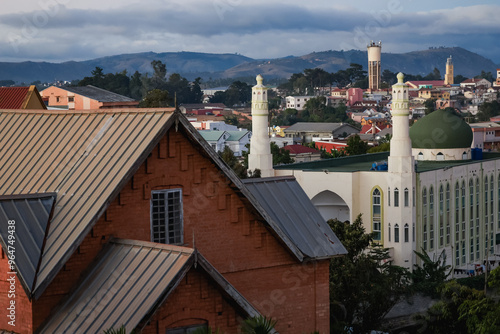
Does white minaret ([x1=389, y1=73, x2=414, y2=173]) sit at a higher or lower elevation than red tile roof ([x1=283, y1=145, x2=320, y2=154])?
higher

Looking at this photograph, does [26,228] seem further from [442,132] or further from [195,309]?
[442,132]

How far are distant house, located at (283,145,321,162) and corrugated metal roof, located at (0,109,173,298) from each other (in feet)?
256

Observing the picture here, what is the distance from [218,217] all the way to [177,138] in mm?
1630

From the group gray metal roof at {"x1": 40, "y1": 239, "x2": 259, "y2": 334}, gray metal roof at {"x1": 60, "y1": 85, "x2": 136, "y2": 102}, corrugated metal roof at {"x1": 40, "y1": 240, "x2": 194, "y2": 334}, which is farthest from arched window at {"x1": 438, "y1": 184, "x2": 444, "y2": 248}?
corrugated metal roof at {"x1": 40, "y1": 240, "x2": 194, "y2": 334}

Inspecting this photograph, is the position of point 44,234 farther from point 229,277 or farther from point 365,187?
point 365,187

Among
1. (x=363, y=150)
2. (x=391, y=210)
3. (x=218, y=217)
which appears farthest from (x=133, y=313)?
(x=363, y=150)

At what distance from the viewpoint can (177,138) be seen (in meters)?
17.6

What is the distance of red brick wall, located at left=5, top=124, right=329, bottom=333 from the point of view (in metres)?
16.9

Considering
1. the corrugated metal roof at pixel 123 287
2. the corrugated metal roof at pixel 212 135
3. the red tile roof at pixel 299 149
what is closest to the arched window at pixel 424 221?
the corrugated metal roof at pixel 123 287

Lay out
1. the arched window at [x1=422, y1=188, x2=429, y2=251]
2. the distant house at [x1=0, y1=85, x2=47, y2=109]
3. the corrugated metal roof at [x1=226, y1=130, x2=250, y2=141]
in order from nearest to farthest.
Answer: the distant house at [x1=0, y1=85, x2=47, y2=109]
the arched window at [x1=422, y1=188, x2=429, y2=251]
the corrugated metal roof at [x1=226, y1=130, x2=250, y2=141]

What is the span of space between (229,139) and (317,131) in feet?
93.8

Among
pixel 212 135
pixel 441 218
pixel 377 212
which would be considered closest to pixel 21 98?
pixel 377 212

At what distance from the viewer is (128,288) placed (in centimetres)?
1560

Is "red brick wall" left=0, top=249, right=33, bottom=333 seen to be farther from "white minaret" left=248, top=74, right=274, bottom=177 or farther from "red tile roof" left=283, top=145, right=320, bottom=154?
"red tile roof" left=283, top=145, right=320, bottom=154
